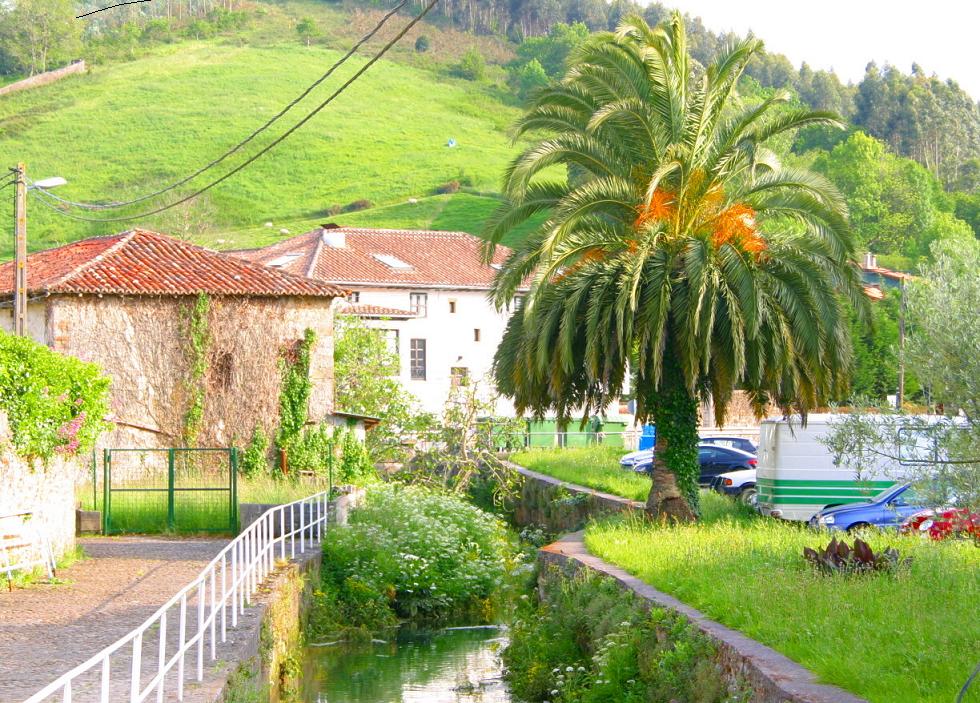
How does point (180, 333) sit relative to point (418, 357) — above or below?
below

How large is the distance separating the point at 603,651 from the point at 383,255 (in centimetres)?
5316

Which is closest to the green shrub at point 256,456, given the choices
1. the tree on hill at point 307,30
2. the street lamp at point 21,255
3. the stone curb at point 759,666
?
the street lamp at point 21,255

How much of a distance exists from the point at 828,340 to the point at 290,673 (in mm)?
10476

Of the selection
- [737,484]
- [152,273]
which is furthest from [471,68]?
[737,484]

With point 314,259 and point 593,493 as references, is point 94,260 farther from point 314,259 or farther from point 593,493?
point 314,259

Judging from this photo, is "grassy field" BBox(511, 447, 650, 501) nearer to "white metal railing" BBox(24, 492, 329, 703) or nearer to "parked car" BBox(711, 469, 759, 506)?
"parked car" BBox(711, 469, 759, 506)

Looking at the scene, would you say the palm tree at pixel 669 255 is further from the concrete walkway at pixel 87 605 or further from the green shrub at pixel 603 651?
the concrete walkway at pixel 87 605

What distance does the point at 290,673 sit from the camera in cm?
1636

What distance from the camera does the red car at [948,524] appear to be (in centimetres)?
1360

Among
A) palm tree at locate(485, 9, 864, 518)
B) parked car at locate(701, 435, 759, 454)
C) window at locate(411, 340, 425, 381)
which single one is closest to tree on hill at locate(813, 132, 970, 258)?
window at locate(411, 340, 425, 381)

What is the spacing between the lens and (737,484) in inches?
1319

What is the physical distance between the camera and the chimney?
66375 mm

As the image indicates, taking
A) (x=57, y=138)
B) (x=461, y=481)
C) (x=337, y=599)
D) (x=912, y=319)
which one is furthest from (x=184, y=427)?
(x=57, y=138)

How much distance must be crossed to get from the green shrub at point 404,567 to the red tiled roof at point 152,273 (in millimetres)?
11425
